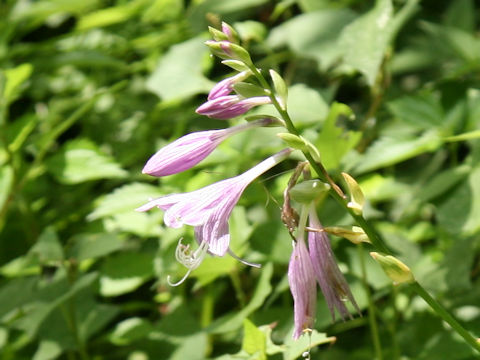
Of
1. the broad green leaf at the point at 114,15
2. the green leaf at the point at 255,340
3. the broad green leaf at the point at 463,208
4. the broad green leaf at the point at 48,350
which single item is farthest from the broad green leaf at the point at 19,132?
the broad green leaf at the point at 463,208

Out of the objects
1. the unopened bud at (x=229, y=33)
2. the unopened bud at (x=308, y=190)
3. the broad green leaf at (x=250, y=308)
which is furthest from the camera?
the broad green leaf at (x=250, y=308)

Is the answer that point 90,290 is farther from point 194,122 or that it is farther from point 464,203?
point 464,203

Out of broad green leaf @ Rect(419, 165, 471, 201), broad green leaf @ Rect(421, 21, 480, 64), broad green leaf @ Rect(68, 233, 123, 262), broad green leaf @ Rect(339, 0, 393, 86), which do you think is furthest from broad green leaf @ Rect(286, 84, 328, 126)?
broad green leaf @ Rect(68, 233, 123, 262)

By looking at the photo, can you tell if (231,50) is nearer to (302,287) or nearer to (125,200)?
(302,287)

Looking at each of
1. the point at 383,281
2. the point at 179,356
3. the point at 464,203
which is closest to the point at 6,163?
the point at 179,356

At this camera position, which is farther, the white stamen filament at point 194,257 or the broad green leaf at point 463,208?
the broad green leaf at point 463,208

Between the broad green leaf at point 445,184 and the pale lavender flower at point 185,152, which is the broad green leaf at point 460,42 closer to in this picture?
the broad green leaf at point 445,184
